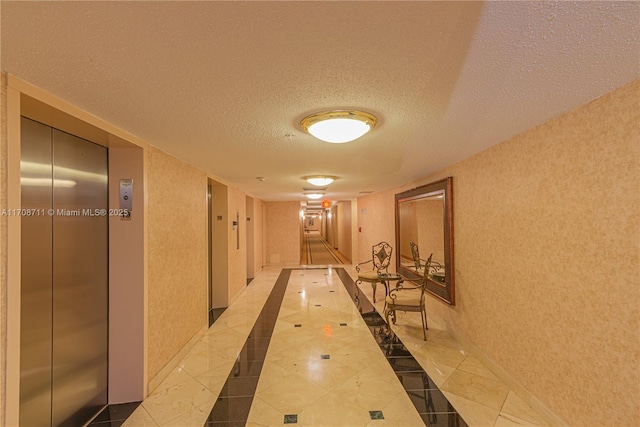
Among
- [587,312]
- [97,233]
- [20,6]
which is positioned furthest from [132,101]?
[587,312]

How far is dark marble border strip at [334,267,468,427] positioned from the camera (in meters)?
2.29

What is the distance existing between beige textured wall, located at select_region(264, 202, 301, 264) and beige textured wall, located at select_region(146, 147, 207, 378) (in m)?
6.46

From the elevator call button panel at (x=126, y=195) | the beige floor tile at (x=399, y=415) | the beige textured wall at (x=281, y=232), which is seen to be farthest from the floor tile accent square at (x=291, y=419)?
the beige textured wall at (x=281, y=232)

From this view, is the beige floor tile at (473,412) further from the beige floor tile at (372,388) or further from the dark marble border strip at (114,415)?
the dark marble border strip at (114,415)

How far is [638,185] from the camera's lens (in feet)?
5.25

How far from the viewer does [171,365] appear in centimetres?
308

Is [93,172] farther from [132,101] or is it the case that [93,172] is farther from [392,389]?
[392,389]

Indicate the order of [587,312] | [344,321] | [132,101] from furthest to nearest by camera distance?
[344,321]
[587,312]
[132,101]

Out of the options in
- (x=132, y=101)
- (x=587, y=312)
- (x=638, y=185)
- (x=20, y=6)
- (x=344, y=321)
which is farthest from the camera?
(x=344, y=321)

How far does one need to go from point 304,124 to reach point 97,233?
204 centimetres

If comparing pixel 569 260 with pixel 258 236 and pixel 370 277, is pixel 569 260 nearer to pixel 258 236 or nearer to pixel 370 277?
pixel 370 277

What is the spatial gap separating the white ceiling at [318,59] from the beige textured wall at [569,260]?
29 centimetres

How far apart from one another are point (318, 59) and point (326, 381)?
2878mm

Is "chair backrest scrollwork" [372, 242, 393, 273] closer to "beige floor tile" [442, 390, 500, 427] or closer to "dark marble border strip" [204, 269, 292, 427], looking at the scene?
"dark marble border strip" [204, 269, 292, 427]
